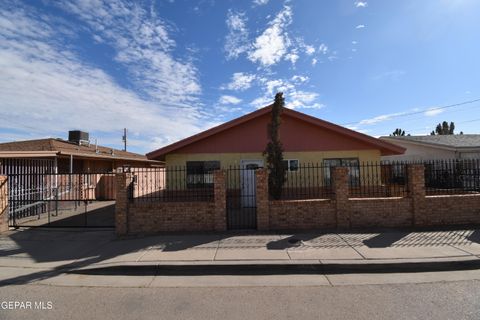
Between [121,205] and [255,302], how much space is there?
5.54m

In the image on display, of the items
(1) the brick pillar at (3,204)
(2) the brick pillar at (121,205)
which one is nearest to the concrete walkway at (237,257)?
(2) the brick pillar at (121,205)

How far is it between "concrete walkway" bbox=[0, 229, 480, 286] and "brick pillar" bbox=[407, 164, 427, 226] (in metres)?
0.78

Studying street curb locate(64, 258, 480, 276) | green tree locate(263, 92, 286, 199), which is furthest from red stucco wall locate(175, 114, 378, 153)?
street curb locate(64, 258, 480, 276)

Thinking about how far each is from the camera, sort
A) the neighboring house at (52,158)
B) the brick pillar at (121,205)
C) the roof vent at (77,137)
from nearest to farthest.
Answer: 1. the brick pillar at (121,205)
2. the neighboring house at (52,158)
3. the roof vent at (77,137)

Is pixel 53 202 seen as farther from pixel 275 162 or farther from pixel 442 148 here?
pixel 442 148

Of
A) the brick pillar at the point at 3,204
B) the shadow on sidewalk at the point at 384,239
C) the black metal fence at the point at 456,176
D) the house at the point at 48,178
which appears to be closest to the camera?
the shadow on sidewalk at the point at 384,239

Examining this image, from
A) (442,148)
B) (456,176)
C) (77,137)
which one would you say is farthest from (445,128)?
(77,137)

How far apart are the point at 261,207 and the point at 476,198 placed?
6402mm

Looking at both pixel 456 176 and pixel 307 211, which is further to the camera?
pixel 456 176

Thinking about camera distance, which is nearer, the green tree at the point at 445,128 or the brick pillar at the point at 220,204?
the brick pillar at the point at 220,204

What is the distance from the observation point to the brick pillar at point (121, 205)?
8.76 metres

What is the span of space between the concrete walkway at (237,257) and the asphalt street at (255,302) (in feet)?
1.43

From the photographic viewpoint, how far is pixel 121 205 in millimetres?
8781

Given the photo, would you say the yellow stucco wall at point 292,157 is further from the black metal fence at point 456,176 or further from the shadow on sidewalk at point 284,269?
the shadow on sidewalk at point 284,269
